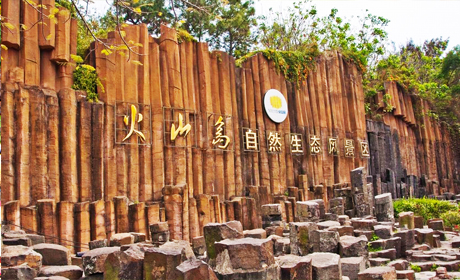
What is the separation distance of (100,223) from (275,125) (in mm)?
8187

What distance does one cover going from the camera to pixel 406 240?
10.4 m

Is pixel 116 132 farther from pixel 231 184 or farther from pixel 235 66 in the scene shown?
pixel 235 66

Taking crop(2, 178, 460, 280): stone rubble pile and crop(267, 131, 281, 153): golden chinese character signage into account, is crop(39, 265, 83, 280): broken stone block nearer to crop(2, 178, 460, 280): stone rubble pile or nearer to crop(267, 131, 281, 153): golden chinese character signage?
crop(2, 178, 460, 280): stone rubble pile

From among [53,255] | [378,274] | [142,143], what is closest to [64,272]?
[53,255]

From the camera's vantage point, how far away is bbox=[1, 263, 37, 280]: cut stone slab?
5461 millimetres

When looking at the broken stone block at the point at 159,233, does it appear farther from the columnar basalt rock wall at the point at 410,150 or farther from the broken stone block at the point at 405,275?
the columnar basalt rock wall at the point at 410,150

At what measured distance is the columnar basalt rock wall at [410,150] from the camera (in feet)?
74.3

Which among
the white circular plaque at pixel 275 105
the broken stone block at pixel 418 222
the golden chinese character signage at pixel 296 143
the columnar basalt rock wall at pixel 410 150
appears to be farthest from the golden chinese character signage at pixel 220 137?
the columnar basalt rock wall at pixel 410 150

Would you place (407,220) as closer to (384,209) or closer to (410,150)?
(384,209)

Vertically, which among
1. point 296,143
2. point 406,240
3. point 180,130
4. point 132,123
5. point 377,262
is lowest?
point 377,262

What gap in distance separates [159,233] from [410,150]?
779 inches

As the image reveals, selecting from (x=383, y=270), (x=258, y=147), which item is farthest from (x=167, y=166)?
(x=383, y=270)

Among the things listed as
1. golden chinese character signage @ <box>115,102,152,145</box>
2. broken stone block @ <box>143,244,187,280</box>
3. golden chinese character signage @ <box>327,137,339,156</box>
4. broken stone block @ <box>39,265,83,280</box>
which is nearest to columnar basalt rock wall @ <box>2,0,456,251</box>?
golden chinese character signage @ <box>115,102,152,145</box>

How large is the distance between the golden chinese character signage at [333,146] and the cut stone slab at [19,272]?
1460 cm
